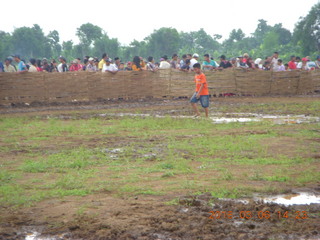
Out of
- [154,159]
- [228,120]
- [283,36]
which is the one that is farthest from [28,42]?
[154,159]

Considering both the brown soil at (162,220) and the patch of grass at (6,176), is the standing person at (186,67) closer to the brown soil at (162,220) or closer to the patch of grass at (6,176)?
the patch of grass at (6,176)

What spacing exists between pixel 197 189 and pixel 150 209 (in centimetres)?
105

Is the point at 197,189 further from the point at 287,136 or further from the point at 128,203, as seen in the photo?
the point at 287,136

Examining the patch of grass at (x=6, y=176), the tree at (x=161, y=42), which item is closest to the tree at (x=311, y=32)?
the tree at (x=161, y=42)

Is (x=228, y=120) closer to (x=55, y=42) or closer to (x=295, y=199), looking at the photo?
(x=295, y=199)

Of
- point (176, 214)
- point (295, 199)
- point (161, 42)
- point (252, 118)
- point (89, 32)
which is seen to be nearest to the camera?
point (176, 214)

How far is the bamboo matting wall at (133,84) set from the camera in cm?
2058

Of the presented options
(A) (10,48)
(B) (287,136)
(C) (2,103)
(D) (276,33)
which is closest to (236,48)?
(D) (276,33)

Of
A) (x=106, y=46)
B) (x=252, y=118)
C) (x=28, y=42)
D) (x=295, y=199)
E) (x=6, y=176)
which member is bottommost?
(x=252, y=118)

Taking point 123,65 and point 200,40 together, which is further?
point 200,40
